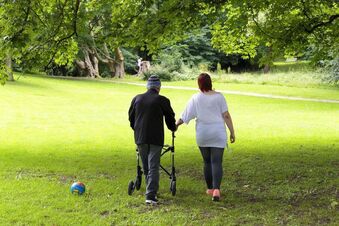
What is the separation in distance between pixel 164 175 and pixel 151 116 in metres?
2.79

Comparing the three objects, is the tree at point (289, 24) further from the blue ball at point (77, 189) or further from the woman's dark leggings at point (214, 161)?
the blue ball at point (77, 189)

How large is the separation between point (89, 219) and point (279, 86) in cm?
3375

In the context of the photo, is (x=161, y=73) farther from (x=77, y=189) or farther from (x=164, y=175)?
(x=77, y=189)

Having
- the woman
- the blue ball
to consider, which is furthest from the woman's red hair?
the blue ball

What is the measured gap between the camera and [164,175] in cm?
966

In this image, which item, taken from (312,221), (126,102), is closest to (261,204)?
(312,221)

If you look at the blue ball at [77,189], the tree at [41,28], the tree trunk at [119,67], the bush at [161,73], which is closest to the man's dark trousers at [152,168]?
the blue ball at [77,189]

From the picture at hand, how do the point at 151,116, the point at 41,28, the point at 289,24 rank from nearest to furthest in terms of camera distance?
the point at 151,116
the point at 41,28
the point at 289,24

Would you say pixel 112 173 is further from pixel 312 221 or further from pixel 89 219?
pixel 312 221

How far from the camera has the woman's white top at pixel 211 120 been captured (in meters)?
7.17

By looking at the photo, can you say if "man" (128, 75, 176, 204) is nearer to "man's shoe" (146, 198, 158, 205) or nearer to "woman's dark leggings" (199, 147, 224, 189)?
Answer: "man's shoe" (146, 198, 158, 205)

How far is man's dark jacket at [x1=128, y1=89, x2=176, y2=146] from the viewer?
7.12 m

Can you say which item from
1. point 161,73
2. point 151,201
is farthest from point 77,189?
point 161,73

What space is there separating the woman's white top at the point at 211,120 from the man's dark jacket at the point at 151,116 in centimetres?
44
